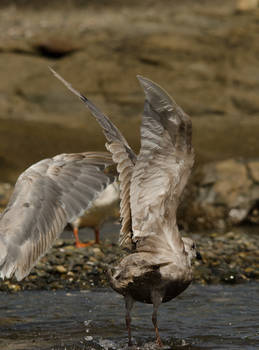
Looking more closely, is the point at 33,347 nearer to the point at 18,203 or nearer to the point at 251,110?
the point at 18,203

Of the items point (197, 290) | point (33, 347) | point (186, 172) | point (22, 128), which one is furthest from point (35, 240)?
point (22, 128)

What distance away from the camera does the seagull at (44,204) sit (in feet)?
18.8

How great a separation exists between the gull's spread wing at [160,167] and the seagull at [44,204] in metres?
0.76

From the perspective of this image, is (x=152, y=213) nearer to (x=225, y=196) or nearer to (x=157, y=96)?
(x=157, y=96)

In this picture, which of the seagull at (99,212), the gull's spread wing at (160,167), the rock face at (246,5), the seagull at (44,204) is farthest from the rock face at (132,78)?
the gull's spread wing at (160,167)

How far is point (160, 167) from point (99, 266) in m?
3.47

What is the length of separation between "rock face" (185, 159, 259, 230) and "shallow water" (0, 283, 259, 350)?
3.83 metres

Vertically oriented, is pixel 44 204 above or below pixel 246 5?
above

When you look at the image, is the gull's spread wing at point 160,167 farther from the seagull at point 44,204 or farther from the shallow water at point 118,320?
the shallow water at point 118,320

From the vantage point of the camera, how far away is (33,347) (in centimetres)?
584

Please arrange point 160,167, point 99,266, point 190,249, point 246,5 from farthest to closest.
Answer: point 246,5 → point 99,266 → point 190,249 → point 160,167

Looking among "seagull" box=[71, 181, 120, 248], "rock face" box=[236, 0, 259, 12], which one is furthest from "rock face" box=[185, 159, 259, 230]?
"rock face" box=[236, 0, 259, 12]

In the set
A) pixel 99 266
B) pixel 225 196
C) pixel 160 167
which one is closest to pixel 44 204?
pixel 160 167

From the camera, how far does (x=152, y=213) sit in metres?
5.59
